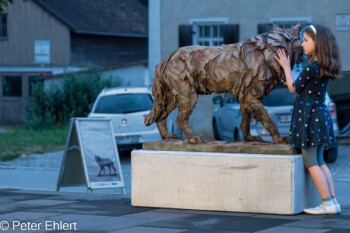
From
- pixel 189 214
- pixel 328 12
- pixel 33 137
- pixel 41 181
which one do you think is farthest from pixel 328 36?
pixel 33 137

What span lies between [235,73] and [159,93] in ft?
3.12

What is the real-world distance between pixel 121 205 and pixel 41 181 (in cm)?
557

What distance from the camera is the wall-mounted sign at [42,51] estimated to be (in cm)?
3378

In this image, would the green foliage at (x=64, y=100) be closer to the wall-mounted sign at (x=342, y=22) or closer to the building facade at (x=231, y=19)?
the building facade at (x=231, y=19)

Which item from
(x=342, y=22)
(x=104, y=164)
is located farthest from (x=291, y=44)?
(x=342, y=22)

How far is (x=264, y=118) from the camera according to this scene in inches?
306

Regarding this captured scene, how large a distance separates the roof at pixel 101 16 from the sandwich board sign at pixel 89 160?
2250 centimetres

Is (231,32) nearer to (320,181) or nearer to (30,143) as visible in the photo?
(30,143)

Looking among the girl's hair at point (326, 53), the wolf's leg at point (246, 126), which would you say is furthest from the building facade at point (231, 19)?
the girl's hair at point (326, 53)

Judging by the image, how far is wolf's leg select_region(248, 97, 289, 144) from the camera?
7.75 m

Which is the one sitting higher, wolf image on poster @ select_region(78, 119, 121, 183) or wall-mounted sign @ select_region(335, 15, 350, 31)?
wall-mounted sign @ select_region(335, 15, 350, 31)

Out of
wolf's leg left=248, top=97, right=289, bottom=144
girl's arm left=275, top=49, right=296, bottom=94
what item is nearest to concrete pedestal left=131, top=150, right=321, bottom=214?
wolf's leg left=248, top=97, right=289, bottom=144

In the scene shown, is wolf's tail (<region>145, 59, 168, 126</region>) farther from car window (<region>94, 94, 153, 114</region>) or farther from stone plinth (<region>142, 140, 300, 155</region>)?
car window (<region>94, 94, 153, 114</region>)

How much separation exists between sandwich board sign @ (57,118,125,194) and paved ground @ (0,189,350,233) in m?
2.76
